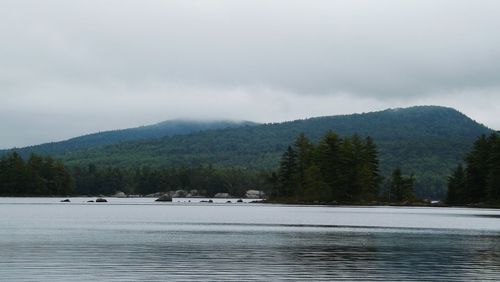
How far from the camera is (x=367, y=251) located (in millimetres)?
49531

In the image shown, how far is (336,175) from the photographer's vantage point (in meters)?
151

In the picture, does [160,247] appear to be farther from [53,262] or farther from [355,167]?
[355,167]

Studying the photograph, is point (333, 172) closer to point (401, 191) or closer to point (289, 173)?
point (289, 173)

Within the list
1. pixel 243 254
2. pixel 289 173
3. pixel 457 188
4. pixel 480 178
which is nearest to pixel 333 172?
pixel 289 173

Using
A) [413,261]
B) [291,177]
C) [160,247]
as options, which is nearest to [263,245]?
[160,247]

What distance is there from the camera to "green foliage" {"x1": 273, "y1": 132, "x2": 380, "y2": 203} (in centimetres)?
15038

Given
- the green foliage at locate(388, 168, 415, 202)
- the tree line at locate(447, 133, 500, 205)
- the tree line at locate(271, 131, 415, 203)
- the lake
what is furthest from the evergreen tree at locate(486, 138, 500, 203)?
the lake

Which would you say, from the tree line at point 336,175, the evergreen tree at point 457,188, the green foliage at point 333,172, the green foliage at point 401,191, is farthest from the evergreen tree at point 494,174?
the green foliage at point 333,172

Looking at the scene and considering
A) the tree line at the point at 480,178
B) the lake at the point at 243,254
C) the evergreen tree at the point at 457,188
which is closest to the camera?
the lake at the point at 243,254

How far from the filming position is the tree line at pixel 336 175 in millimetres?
150500

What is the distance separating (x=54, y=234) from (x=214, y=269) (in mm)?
26887

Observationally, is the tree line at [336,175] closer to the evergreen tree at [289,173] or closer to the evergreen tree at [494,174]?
the evergreen tree at [289,173]

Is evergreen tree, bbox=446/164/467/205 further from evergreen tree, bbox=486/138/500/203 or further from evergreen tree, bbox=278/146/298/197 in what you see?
evergreen tree, bbox=278/146/298/197

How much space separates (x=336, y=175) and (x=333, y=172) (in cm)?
86
